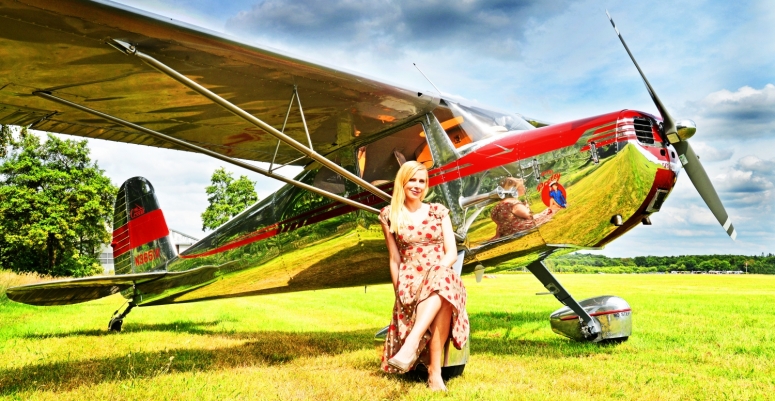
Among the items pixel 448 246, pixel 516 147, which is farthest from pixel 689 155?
pixel 448 246

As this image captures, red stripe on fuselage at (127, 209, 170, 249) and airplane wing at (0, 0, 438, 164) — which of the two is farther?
red stripe on fuselage at (127, 209, 170, 249)

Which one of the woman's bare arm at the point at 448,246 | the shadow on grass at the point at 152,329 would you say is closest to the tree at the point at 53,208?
the shadow on grass at the point at 152,329

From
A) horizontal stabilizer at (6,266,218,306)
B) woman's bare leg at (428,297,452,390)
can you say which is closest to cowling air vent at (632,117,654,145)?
woman's bare leg at (428,297,452,390)

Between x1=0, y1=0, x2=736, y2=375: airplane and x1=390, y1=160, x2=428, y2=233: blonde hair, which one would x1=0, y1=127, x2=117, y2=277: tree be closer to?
x1=0, y1=0, x2=736, y2=375: airplane

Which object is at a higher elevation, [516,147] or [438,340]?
[516,147]

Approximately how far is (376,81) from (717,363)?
3993 mm

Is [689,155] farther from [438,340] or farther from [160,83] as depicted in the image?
[160,83]

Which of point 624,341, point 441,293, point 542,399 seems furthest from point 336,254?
point 624,341

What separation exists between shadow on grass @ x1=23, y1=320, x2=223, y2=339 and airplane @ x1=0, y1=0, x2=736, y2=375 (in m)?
2.02

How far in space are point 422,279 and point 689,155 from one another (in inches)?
116

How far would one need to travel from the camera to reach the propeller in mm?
4227

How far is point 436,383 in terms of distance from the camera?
3.38 meters

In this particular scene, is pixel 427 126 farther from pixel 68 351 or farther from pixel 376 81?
pixel 68 351

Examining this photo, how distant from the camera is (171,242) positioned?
815cm
